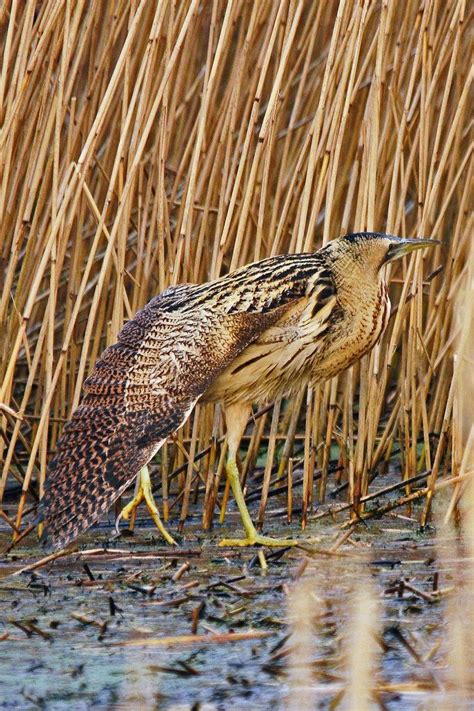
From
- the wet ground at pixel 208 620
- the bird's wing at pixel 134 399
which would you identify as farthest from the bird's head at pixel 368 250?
the wet ground at pixel 208 620

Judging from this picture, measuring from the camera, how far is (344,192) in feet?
22.0

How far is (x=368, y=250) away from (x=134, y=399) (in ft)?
3.61

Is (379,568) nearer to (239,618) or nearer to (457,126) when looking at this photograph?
(239,618)

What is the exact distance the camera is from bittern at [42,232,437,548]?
4.69 m

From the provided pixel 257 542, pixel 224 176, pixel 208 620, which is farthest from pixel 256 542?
pixel 224 176

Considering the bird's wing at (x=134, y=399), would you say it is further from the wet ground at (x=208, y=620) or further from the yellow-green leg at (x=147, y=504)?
the yellow-green leg at (x=147, y=504)

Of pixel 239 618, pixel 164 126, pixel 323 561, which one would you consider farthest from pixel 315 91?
pixel 239 618

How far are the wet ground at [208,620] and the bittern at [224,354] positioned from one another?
26 cm

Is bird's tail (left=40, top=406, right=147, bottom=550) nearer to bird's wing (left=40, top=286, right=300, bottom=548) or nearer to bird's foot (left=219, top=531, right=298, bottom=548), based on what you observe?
bird's wing (left=40, top=286, right=300, bottom=548)

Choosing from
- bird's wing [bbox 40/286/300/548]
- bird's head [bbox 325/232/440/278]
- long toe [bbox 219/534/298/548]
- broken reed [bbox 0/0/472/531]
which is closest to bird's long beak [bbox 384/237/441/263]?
bird's head [bbox 325/232/440/278]

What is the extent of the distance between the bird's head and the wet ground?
1.02m

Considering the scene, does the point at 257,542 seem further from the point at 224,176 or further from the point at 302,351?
the point at 224,176

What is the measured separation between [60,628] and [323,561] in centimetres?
115

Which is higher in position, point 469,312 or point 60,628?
point 469,312
